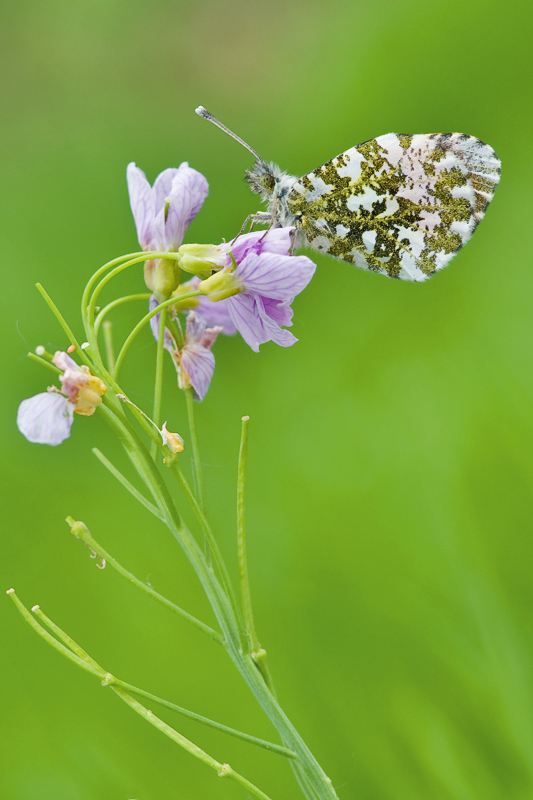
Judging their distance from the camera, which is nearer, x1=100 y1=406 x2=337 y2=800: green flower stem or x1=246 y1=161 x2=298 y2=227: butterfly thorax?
x1=100 y1=406 x2=337 y2=800: green flower stem

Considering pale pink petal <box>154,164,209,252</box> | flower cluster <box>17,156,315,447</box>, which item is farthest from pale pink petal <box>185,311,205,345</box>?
pale pink petal <box>154,164,209,252</box>

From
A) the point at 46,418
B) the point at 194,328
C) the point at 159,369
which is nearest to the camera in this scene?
the point at 46,418

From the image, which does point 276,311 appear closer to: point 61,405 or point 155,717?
point 61,405

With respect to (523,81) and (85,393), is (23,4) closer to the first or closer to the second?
(523,81)

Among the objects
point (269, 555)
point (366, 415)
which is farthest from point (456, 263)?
point (269, 555)

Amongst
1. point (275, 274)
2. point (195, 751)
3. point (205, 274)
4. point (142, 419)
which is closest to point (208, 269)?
point (205, 274)

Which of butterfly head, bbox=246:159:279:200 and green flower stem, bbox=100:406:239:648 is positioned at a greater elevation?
butterfly head, bbox=246:159:279:200

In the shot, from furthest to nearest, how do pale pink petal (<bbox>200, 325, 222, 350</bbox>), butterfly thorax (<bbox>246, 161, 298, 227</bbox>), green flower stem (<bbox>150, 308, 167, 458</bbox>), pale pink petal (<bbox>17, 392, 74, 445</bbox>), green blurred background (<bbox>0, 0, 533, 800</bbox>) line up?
green blurred background (<bbox>0, 0, 533, 800</bbox>), butterfly thorax (<bbox>246, 161, 298, 227</bbox>), pale pink petal (<bbox>200, 325, 222, 350</bbox>), green flower stem (<bbox>150, 308, 167, 458</bbox>), pale pink petal (<bbox>17, 392, 74, 445</bbox>)

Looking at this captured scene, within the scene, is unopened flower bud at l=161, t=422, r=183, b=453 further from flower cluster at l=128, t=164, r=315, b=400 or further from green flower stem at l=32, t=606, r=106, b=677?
green flower stem at l=32, t=606, r=106, b=677
